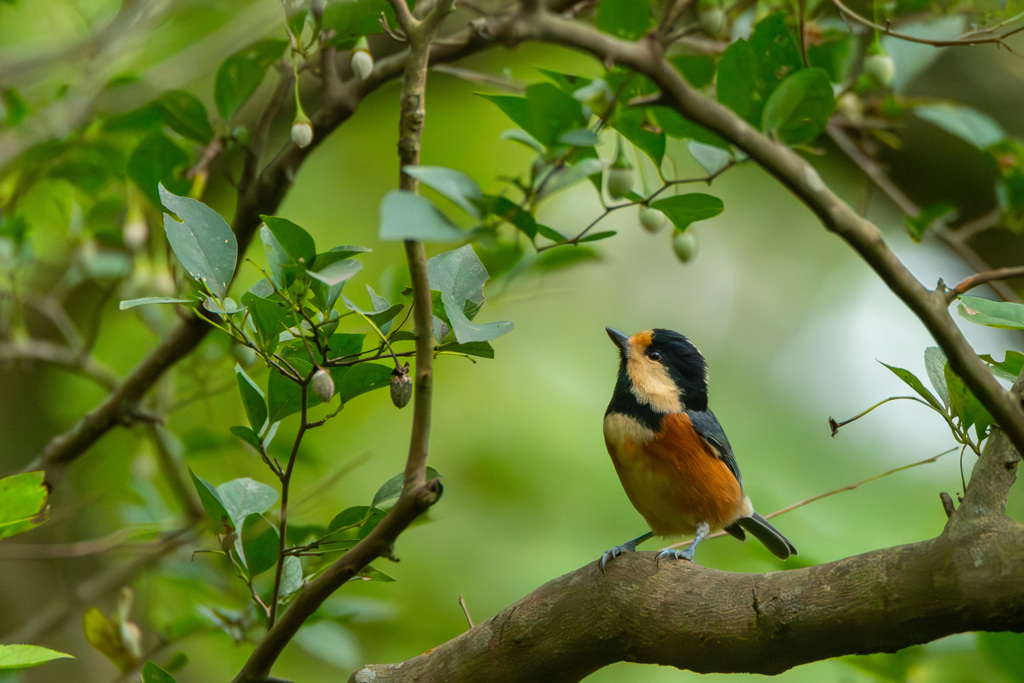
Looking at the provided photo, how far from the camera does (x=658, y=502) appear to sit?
1.51m

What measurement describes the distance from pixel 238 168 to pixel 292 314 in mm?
2139

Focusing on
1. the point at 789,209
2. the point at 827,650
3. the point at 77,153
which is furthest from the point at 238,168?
the point at 789,209

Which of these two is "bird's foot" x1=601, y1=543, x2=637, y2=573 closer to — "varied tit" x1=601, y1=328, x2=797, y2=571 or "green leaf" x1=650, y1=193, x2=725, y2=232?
"varied tit" x1=601, y1=328, x2=797, y2=571

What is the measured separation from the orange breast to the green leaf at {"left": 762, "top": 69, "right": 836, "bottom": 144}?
68 cm

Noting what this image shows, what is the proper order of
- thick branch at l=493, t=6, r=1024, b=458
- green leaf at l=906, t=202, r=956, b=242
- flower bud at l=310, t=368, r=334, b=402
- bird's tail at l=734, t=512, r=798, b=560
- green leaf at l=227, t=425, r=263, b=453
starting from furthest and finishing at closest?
bird's tail at l=734, t=512, r=798, b=560, green leaf at l=906, t=202, r=956, b=242, green leaf at l=227, t=425, r=263, b=453, flower bud at l=310, t=368, r=334, b=402, thick branch at l=493, t=6, r=1024, b=458

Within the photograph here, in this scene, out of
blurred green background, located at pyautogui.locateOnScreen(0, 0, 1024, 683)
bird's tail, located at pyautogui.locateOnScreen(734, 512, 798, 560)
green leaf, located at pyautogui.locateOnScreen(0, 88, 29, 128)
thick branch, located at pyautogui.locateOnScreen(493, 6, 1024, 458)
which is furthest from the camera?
blurred green background, located at pyautogui.locateOnScreen(0, 0, 1024, 683)

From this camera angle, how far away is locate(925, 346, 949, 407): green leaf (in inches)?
37.4

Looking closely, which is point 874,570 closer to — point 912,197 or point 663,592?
point 663,592

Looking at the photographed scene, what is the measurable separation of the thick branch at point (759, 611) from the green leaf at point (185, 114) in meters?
0.99

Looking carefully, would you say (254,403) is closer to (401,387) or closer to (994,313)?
(401,387)

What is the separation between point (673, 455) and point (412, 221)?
0.99m

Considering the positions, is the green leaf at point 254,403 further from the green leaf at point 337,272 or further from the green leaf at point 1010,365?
the green leaf at point 1010,365

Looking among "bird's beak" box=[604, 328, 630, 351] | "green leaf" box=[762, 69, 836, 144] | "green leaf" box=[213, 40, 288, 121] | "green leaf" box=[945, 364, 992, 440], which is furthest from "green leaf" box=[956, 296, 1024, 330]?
"green leaf" box=[213, 40, 288, 121]

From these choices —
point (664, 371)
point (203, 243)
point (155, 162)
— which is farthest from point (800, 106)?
point (155, 162)
